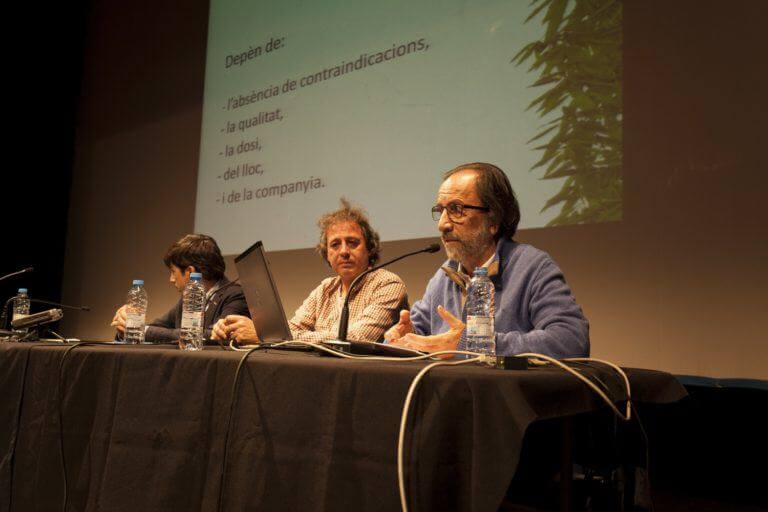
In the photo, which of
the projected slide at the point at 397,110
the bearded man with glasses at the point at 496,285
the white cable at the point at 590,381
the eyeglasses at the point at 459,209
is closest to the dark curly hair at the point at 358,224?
the projected slide at the point at 397,110

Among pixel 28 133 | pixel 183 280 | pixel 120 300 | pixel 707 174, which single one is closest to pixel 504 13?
pixel 707 174

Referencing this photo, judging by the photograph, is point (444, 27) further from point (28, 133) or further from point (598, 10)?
point (28, 133)

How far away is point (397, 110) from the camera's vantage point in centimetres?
309

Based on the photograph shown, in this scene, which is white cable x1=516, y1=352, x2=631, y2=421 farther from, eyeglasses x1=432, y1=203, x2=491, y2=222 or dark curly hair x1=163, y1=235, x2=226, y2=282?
dark curly hair x1=163, y1=235, x2=226, y2=282

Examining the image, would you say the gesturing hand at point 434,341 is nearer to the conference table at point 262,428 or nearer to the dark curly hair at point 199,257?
the conference table at point 262,428

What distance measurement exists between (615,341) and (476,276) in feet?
3.78

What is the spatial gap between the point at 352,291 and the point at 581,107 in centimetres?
114

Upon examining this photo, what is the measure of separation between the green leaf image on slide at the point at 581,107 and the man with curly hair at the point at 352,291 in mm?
721

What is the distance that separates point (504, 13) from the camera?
105 inches

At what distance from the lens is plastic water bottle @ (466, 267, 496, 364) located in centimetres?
128

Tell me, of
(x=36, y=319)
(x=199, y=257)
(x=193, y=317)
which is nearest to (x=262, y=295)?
(x=193, y=317)

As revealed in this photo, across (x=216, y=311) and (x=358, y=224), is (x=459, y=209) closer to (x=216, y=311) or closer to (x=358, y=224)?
(x=358, y=224)

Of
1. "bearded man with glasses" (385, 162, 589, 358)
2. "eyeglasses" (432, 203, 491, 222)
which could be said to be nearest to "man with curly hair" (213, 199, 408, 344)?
"bearded man with glasses" (385, 162, 589, 358)

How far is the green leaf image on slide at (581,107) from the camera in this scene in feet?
7.77
